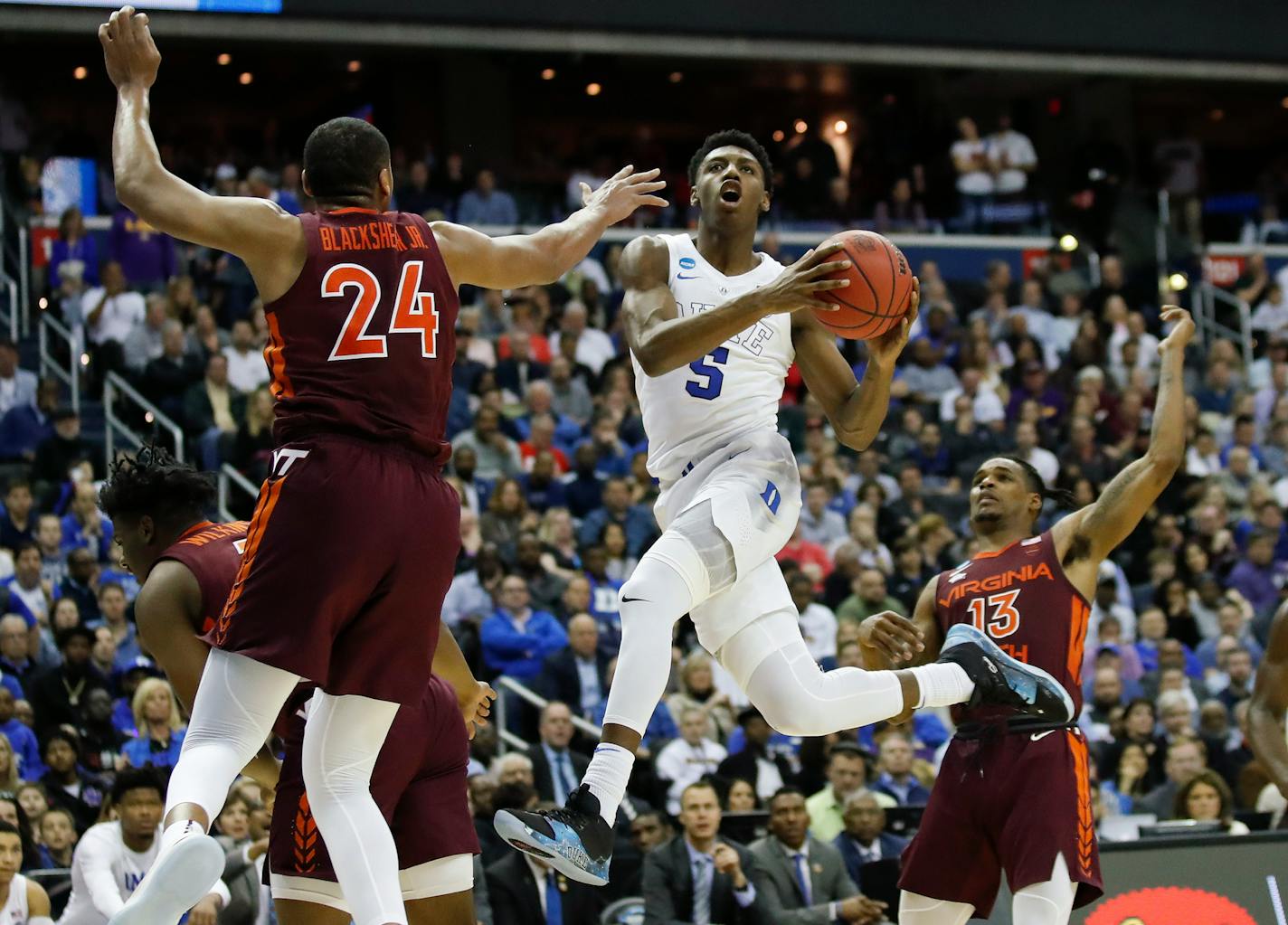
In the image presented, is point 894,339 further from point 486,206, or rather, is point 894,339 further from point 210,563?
point 486,206

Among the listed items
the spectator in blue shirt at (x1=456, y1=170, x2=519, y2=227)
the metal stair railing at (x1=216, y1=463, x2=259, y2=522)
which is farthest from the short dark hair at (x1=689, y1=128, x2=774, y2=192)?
the spectator in blue shirt at (x1=456, y1=170, x2=519, y2=227)

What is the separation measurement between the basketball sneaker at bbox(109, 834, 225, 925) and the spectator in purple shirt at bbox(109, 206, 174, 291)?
12337 mm

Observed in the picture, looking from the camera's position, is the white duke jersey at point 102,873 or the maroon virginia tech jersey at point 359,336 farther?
the white duke jersey at point 102,873

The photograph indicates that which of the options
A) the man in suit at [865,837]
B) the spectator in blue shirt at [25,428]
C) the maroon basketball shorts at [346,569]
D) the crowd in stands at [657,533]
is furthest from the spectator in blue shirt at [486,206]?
the maroon basketball shorts at [346,569]

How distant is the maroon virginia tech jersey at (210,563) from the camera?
5.69m

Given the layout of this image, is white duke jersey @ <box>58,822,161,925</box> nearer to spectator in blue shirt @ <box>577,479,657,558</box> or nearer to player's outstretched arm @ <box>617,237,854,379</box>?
player's outstretched arm @ <box>617,237,854,379</box>

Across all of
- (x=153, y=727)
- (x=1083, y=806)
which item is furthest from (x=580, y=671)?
(x=1083, y=806)

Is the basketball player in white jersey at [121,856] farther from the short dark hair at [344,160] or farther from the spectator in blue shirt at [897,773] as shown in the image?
the spectator in blue shirt at [897,773]

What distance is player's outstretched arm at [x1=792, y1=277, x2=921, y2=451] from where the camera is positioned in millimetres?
6352

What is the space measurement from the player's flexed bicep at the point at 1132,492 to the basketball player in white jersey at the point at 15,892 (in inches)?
189

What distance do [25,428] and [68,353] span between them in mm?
1744

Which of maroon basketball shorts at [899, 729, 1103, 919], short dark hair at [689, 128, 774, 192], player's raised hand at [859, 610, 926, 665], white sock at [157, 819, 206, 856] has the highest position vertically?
short dark hair at [689, 128, 774, 192]

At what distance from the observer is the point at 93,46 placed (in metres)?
21.5

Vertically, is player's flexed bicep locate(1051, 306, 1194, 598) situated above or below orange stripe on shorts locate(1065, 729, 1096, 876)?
above
